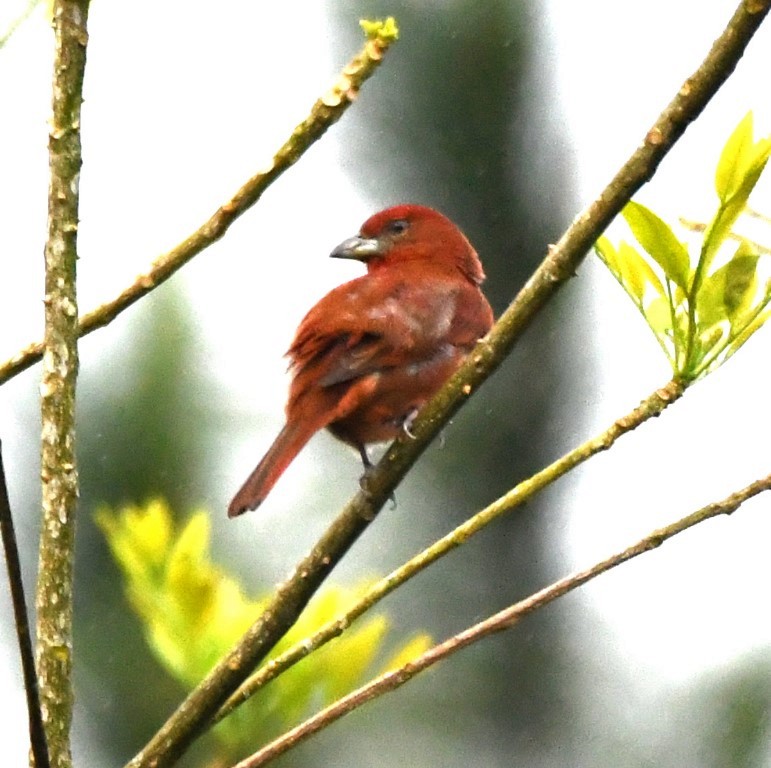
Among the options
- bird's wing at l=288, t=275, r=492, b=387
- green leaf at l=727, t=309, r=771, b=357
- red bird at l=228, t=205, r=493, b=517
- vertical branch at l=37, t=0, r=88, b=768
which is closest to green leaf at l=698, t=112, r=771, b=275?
green leaf at l=727, t=309, r=771, b=357

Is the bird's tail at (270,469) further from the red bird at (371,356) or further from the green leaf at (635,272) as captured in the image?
the green leaf at (635,272)

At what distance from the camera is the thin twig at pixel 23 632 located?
144 centimetres

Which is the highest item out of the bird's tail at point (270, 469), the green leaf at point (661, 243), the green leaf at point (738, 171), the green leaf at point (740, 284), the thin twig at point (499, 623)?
the green leaf at point (738, 171)

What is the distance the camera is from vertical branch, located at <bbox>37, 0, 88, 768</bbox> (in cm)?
156

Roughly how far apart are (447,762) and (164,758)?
15.2 ft

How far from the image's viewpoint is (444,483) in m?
6.35

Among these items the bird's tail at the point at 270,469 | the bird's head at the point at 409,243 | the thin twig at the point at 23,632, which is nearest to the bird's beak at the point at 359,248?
the bird's head at the point at 409,243

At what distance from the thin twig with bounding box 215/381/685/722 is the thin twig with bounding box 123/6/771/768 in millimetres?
49

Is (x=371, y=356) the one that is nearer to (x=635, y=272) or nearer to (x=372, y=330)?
(x=372, y=330)

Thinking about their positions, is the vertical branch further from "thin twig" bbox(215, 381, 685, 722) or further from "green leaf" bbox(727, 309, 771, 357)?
"green leaf" bbox(727, 309, 771, 357)

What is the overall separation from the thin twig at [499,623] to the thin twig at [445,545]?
75 mm

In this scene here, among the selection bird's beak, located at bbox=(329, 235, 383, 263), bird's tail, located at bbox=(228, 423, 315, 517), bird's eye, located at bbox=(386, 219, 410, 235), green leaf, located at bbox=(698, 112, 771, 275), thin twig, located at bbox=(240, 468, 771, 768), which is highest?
bird's eye, located at bbox=(386, 219, 410, 235)

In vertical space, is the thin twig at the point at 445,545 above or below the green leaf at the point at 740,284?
below

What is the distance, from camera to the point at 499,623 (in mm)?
1824
